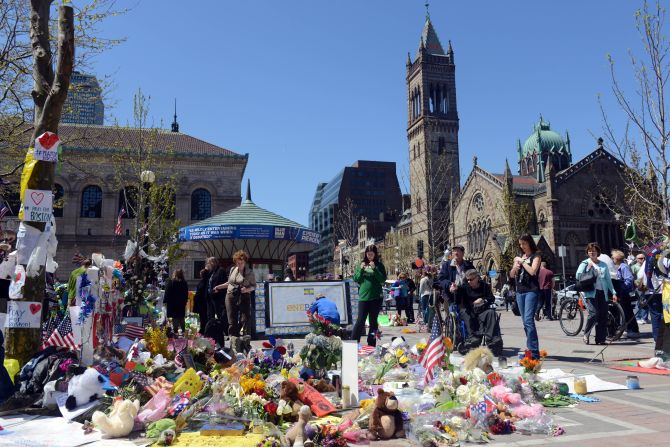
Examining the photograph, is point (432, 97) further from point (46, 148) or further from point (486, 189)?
point (46, 148)

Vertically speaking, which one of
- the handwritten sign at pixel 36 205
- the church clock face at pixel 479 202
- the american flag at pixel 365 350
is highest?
the church clock face at pixel 479 202

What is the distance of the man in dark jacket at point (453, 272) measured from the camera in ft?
30.4

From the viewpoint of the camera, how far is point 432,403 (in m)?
5.16

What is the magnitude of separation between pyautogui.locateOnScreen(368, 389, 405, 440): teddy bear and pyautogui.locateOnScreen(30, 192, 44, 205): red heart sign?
513cm

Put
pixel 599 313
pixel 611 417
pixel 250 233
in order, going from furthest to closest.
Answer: pixel 250 233
pixel 599 313
pixel 611 417

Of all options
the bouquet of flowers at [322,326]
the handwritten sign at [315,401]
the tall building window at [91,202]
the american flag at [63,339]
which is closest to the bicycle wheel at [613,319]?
the bouquet of flowers at [322,326]

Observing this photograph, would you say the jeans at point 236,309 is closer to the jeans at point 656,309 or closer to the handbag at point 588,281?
the handbag at point 588,281

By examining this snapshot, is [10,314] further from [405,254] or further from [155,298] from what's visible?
[405,254]

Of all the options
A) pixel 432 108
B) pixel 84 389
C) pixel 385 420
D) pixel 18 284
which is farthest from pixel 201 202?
pixel 432 108

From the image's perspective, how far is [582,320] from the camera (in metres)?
11.8

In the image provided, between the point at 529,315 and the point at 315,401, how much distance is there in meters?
4.40

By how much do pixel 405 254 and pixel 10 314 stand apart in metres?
54.8

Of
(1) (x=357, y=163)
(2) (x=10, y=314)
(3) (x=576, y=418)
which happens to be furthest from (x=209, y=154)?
(1) (x=357, y=163)

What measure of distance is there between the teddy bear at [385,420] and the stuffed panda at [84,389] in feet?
9.91
